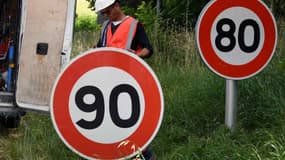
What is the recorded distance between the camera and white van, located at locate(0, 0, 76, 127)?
7156 millimetres

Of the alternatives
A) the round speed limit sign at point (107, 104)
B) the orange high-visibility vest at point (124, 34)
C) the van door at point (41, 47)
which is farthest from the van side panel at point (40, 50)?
the round speed limit sign at point (107, 104)

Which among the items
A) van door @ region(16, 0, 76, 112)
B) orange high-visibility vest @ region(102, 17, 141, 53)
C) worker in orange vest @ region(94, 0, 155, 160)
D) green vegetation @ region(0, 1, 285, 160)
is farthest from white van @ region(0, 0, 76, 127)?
orange high-visibility vest @ region(102, 17, 141, 53)

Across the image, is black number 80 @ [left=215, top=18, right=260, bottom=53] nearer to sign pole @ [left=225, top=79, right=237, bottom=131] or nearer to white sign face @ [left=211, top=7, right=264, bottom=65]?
white sign face @ [left=211, top=7, right=264, bottom=65]

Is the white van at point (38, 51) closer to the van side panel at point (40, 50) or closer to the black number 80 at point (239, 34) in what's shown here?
the van side panel at point (40, 50)

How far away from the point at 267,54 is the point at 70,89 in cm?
230

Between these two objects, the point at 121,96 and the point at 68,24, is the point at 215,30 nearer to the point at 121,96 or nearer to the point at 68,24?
the point at 121,96

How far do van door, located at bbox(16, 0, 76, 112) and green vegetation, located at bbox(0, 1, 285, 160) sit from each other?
0.35 metres

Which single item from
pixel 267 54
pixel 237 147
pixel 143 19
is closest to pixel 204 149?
pixel 237 147

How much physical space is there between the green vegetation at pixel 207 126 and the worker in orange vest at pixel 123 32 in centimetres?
90

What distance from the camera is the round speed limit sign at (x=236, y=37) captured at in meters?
4.99

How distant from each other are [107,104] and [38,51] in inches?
167

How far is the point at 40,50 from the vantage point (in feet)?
23.8

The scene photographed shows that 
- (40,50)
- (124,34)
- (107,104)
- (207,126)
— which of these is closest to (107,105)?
(107,104)

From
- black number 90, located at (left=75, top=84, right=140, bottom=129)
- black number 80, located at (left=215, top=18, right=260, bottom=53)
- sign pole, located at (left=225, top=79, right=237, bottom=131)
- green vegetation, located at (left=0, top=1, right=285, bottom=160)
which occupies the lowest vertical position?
green vegetation, located at (left=0, top=1, right=285, bottom=160)
